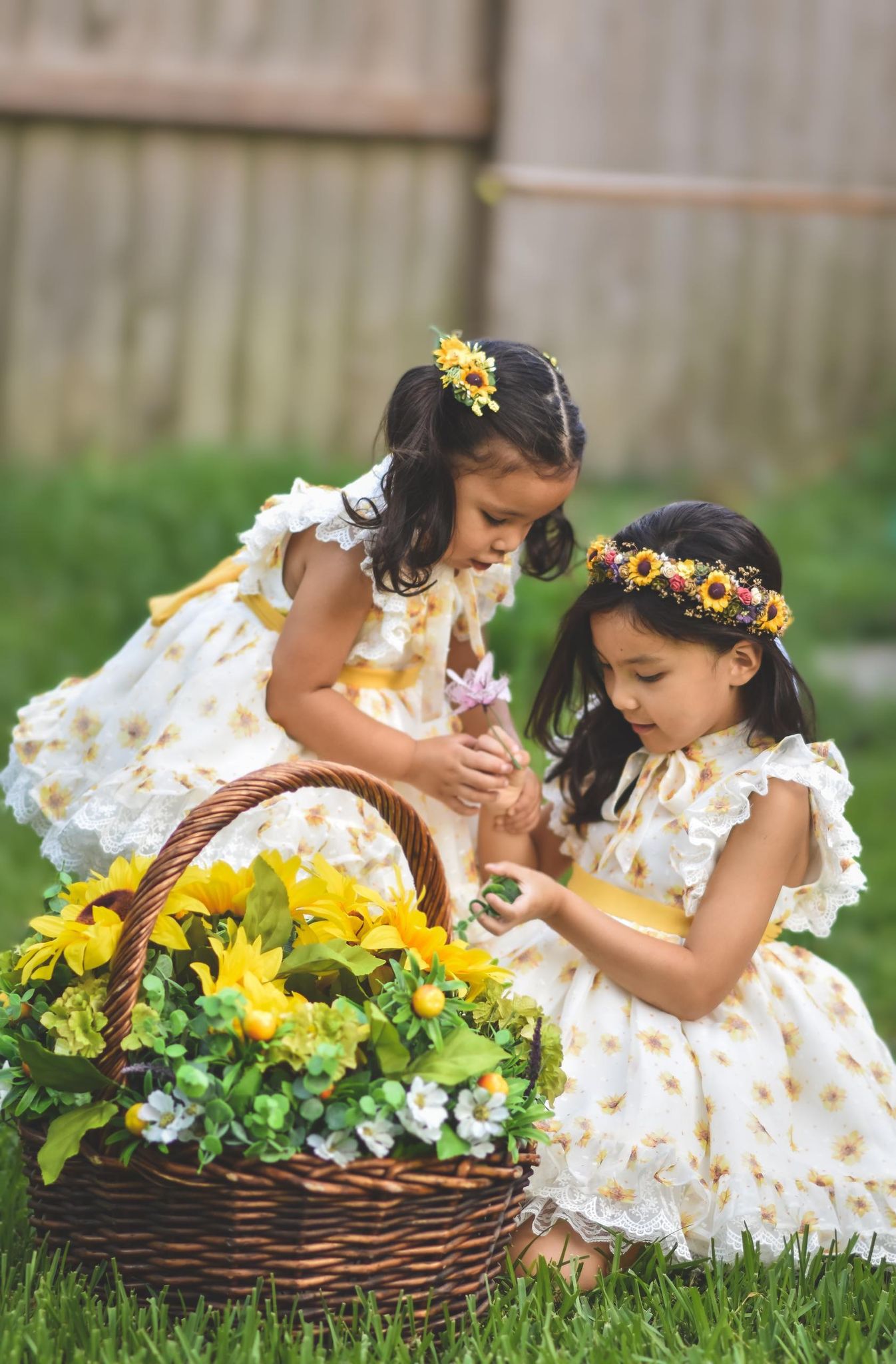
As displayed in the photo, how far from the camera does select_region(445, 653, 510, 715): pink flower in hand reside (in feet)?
7.36

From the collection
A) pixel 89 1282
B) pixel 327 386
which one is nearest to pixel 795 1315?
pixel 89 1282

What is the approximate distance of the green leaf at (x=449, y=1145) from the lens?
1620 mm

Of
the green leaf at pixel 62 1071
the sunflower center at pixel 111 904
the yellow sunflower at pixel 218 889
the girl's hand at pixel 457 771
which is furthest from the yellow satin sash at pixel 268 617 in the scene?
the green leaf at pixel 62 1071

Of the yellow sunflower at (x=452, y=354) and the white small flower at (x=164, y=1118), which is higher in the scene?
the yellow sunflower at (x=452, y=354)

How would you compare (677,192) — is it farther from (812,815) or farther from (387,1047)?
(387,1047)

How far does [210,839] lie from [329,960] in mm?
195

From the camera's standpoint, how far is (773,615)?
215 centimetres

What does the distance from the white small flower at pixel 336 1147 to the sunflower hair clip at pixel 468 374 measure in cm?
100

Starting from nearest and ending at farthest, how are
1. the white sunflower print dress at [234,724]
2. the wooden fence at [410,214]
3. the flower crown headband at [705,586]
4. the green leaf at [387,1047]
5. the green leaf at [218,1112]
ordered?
1. the green leaf at [218,1112]
2. the green leaf at [387,1047]
3. the flower crown headband at [705,586]
4. the white sunflower print dress at [234,724]
5. the wooden fence at [410,214]

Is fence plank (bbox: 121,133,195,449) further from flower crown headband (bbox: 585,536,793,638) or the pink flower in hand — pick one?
flower crown headband (bbox: 585,536,793,638)

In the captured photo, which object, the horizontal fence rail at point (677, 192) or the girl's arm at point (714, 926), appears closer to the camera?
the girl's arm at point (714, 926)

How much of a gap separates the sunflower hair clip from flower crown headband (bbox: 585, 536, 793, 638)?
27 centimetres

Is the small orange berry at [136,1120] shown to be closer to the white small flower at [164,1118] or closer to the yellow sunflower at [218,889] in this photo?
the white small flower at [164,1118]

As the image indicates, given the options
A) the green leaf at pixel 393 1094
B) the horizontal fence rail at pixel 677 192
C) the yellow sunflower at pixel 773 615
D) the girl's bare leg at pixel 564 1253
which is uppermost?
the horizontal fence rail at pixel 677 192
